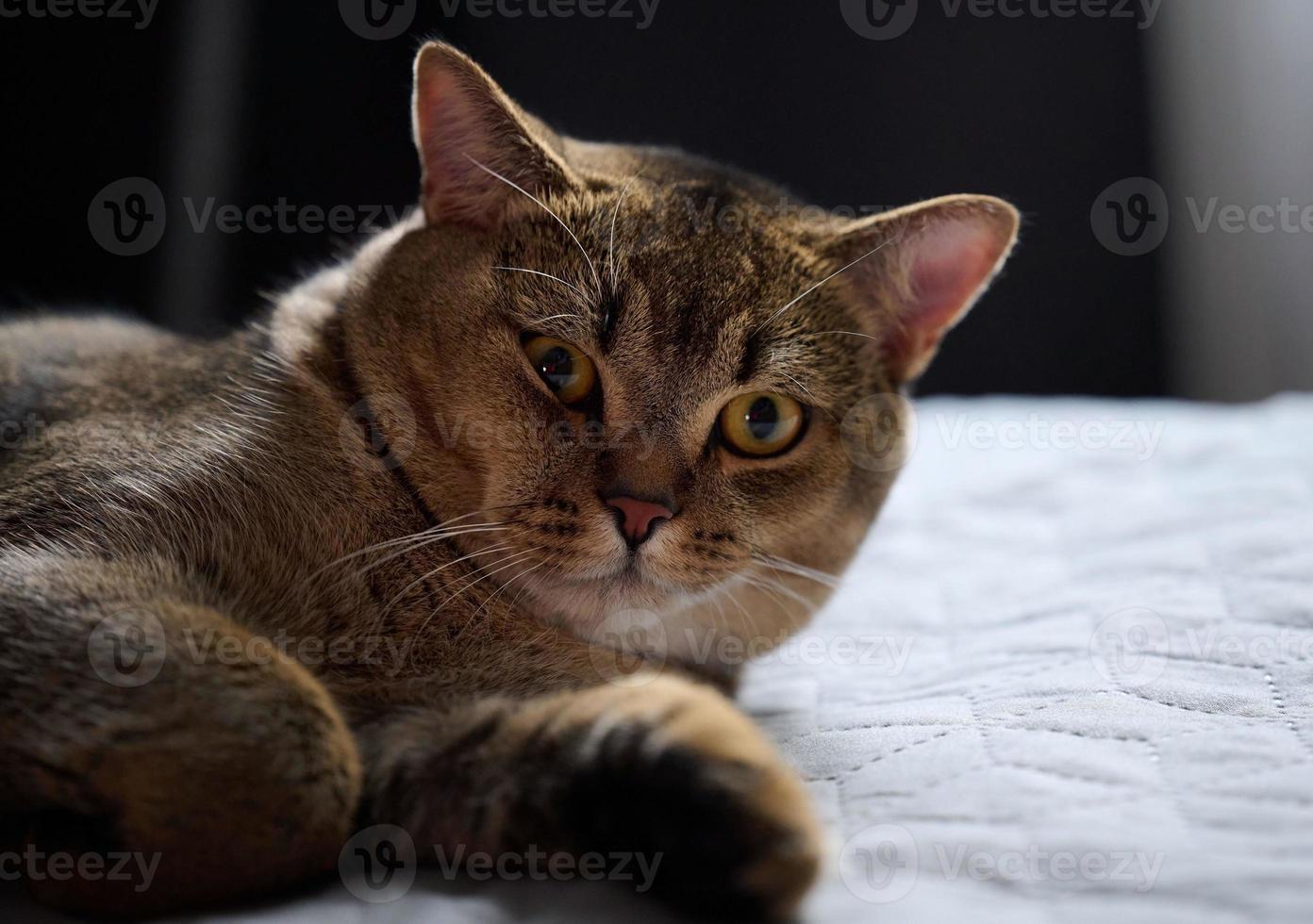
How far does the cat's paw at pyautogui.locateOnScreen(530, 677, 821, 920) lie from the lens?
92 cm

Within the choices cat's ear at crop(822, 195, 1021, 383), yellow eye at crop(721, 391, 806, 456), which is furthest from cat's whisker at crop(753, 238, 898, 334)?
yellow eye at crop(721, 391, 806, 456)

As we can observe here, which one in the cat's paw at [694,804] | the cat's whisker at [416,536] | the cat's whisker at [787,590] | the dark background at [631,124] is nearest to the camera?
the cat's paw at [694,804]

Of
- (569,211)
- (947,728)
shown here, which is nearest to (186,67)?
(569,211)

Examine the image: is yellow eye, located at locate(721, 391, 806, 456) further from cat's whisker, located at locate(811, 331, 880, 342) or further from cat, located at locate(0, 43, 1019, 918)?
cat's whisker, located at locate(811, 331, 880, 342)

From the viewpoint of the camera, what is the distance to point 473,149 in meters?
1.58

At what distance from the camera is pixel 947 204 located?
1659 millimetres

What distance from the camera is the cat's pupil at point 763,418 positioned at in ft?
5.09

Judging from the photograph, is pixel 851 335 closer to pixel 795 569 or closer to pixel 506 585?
pixel 795 569

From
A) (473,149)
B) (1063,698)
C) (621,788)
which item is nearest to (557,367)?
(473,149)

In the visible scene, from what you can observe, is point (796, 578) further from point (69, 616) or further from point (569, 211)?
point (69, 616)

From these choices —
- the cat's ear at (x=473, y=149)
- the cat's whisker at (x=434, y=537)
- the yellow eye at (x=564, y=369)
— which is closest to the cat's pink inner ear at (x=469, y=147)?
the cat's ear at (x=473, y=149)

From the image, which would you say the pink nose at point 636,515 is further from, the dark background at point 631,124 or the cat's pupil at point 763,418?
the dark background at point 631,124

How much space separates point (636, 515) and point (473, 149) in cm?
62

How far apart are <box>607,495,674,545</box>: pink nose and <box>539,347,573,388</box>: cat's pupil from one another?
0.66ft
